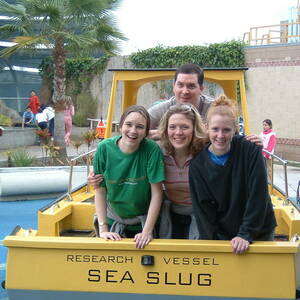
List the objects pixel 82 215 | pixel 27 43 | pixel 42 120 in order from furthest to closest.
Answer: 1. pixel 42 120
2. pixel 27 43
3. pixel 82 215

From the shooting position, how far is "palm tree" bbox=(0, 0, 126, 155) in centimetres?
1225

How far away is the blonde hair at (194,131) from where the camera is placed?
3.13 meters

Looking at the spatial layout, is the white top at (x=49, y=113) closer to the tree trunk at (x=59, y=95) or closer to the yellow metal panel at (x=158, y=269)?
the tree trunk at (x=59, y=95)

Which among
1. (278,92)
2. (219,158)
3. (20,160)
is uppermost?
(278,92)

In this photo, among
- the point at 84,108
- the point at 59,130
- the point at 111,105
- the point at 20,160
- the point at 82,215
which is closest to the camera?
the point at 82,215

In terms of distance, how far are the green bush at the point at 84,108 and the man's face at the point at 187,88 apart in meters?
17.7

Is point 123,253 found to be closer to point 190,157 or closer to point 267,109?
point 190,157

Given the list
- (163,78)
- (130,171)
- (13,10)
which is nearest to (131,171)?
(130,171)

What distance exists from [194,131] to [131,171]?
50 cm

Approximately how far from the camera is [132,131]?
3.07 meters

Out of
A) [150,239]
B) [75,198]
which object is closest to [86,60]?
[75,198]

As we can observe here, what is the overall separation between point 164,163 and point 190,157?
0.60 ft

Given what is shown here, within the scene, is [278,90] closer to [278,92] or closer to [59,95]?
[278,92]

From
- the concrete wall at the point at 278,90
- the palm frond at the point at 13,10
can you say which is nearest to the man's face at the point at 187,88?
the palm frond at the point at 13,10
